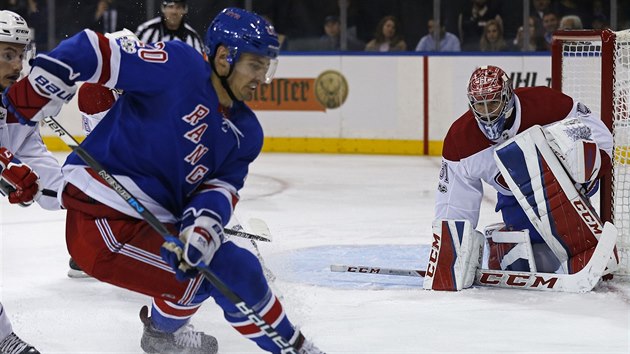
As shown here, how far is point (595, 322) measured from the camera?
3.27 meters

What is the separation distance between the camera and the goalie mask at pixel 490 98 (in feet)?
11.9

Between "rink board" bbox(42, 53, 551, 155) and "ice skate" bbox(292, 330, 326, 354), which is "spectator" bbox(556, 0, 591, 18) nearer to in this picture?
"rink board" bbox(42, 53, 551, 155)

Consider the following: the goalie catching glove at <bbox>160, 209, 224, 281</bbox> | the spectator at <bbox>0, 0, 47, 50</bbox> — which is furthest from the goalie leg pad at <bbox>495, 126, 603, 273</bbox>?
the spectator at <bbox>0, 0, 47, 50</bbox>

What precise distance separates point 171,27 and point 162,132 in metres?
3.29

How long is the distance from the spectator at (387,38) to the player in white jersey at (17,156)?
4.77 meters

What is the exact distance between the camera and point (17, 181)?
276cm

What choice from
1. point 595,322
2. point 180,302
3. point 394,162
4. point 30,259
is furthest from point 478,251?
point 394,162

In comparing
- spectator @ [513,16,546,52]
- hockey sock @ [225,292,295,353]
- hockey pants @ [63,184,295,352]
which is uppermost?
spectator @ [513,16,546,52]

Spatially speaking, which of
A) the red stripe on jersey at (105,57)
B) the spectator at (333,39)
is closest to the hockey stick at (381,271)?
the red stripe on jersey at (105,57)

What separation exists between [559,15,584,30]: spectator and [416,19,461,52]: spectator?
0.76 metres

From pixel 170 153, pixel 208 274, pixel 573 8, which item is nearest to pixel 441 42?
pixel 573 8

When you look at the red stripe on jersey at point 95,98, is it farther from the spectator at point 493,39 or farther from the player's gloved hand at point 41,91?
the spectator at point 493,39

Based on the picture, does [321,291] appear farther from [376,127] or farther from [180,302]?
[376,127]

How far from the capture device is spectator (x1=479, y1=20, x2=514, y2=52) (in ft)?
26.1
